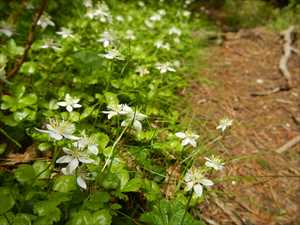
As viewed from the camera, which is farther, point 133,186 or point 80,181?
point 133,186

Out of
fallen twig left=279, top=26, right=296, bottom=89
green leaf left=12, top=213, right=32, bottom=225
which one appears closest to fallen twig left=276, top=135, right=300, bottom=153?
fallen twig left=279, top=26, right=296, bottom=89

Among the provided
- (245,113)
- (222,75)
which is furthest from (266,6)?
(245,113)

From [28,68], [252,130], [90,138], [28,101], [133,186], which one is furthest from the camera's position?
[252,130]

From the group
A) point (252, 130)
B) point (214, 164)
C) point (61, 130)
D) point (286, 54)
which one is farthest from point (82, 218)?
point (286, 54)

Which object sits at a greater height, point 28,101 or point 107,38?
point 107,38

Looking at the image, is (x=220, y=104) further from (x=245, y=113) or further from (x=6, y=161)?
(x=6, y=161)

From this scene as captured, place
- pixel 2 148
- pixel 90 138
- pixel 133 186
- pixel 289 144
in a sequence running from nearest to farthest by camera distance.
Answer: pixel 90 138, pixel 133 186, pixel 2 148, pixel 289 144

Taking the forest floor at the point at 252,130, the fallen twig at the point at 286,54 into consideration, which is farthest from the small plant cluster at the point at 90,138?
the fallen twig at the point at 286,54

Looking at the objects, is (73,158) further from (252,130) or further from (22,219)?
(252,130)
